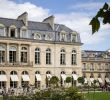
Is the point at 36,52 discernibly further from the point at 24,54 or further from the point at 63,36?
the point at 63,36

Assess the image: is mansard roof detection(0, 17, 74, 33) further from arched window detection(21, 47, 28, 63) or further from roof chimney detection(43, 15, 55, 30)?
arched window detection(21, 47, 28, 63)

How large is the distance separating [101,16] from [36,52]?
48.6 metres

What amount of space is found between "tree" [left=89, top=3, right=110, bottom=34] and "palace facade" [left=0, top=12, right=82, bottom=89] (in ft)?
145

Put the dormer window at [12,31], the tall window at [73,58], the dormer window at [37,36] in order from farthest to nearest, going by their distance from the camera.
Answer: the tall window at [73,58], the dormer window at [37,36], the dormer window at [12,31]

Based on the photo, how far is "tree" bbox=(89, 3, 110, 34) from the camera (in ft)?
8.83

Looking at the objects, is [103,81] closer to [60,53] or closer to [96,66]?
[96,66]

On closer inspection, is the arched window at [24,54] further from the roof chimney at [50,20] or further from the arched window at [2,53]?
the roof chimney at [50,20]

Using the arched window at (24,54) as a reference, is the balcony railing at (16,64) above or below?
below

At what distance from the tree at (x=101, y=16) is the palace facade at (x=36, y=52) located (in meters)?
44.2

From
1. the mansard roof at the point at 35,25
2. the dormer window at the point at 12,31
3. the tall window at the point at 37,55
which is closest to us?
the dormer window at the point at 12,31

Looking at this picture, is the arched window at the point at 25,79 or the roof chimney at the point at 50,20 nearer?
the arched window at the point at 25,79

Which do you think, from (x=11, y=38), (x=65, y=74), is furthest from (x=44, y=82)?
(x=11, y=38)

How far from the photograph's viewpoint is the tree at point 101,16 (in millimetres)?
2691

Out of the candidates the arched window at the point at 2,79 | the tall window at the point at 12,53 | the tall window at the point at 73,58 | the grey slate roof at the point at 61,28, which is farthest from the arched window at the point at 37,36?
the arched window at the point at 2,79
